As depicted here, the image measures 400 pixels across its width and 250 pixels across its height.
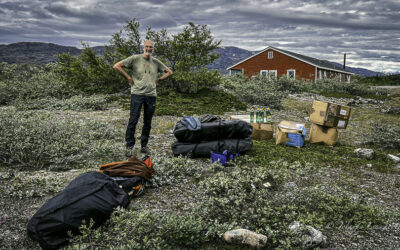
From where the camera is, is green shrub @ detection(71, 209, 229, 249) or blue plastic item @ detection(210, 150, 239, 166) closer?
green shrub @ detection(71, 209, 229, 249)

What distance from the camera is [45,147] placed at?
4.70 meters

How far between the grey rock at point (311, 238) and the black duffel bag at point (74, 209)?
80.3 inches

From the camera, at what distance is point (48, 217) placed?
8.43 feet

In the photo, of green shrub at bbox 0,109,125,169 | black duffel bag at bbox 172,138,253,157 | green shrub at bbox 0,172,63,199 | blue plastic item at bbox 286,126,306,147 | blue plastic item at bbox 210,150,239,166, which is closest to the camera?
green shrub at bbox 0,172,63,199

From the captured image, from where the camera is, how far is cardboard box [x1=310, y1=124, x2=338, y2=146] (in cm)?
659

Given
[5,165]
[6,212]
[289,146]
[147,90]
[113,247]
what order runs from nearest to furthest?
[113,247] → [6,212] → [5,165] → [147,90] → [289,146]

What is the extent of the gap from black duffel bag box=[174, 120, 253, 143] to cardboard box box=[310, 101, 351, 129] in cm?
202

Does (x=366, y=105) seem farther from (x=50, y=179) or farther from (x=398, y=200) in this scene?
(x=50, y=179)

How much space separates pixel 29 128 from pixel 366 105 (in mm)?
17264

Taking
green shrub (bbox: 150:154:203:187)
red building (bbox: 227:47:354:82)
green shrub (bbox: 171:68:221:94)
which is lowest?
green shrub (bbox: 150:154:203:187)

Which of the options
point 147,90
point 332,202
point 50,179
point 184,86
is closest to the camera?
point 332,202

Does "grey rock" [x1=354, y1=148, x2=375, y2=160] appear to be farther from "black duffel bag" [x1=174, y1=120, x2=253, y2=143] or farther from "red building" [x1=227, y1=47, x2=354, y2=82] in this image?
"red building" [x1=227, y1=47, x2=354, y2=82]

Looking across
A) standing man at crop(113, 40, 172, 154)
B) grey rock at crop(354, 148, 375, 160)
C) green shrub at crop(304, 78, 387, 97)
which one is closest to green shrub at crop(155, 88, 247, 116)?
standing man at crop(113, 40, 172, 154)

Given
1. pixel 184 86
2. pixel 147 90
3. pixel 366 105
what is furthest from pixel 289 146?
pixel 366 105
